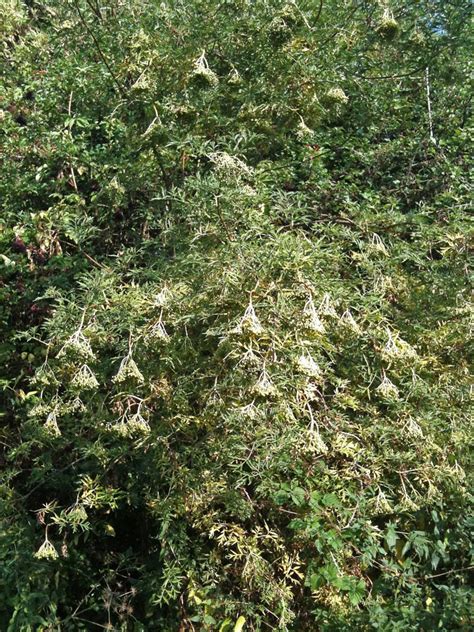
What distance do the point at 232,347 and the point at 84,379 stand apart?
51cm

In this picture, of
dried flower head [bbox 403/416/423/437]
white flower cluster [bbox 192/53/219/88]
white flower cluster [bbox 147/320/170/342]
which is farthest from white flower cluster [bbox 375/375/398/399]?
white flower cluster [bbox 192/53/219/88]

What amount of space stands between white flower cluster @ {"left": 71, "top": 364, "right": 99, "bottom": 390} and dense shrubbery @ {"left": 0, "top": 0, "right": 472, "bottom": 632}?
12 millimetres

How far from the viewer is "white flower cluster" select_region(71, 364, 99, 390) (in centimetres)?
255

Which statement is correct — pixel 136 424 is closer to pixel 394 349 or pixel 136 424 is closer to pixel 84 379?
pixel 84 379

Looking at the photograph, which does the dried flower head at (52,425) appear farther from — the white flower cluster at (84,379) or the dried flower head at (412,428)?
the dried flower head at (412,428)

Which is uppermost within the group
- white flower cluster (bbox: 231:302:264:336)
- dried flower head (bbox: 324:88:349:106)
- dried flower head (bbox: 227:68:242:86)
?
dried flower head (bbox: 227:68:242:86)

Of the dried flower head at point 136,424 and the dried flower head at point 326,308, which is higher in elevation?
the dried flower head at point 326,308

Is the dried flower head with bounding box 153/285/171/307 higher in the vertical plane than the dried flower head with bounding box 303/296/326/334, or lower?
higher

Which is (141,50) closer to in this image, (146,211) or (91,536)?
(146,211)

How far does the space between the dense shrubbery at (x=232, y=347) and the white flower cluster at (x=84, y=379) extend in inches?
0.5

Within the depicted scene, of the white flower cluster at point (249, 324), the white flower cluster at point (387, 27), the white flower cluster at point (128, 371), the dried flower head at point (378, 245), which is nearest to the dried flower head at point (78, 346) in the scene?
the white flower cluster at point (128, 371)

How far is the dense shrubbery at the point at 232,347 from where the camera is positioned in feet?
8.84

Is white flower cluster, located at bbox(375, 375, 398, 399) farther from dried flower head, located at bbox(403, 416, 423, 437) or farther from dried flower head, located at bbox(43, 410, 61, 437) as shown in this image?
dried flower head, located at bbox(43, 410, 61, 437)

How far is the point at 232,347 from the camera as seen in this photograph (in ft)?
8.29
